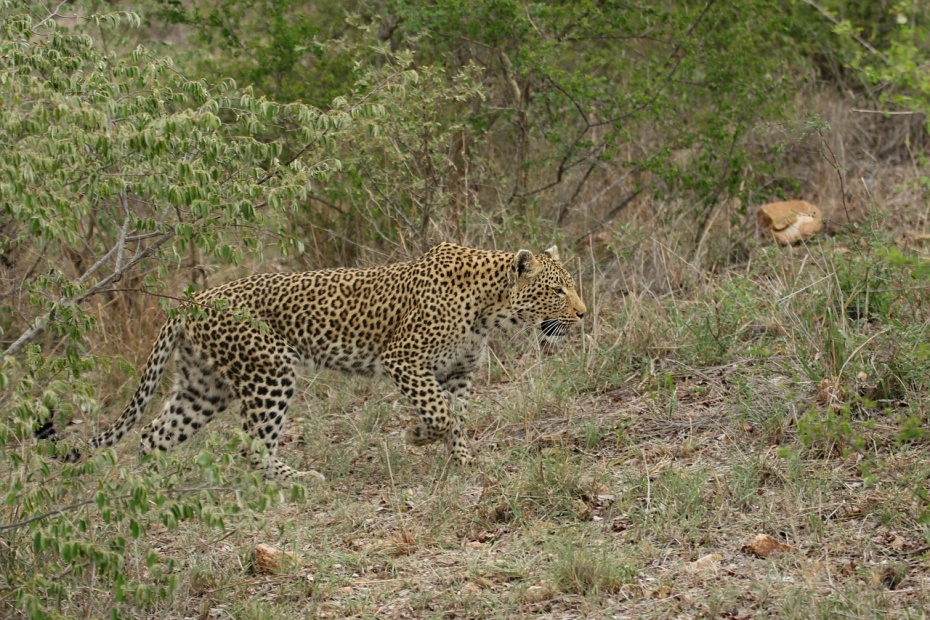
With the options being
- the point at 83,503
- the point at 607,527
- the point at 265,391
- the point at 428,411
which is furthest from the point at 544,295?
the point at 83,503

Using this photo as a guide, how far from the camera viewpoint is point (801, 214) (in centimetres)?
1152

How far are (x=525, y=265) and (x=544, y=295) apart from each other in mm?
294

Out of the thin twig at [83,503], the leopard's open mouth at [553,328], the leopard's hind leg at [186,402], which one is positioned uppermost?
the thin twig at [83,503]

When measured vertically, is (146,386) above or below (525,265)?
below

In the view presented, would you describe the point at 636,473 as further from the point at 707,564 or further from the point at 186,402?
the point at 186,402

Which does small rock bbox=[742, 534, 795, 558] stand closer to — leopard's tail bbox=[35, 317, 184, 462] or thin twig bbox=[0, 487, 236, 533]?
thin twig bbox=[0, 487, 236, 533]

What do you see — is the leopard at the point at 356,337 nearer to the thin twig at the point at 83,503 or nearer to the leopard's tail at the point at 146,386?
the leopard's tail at the point at 146,386

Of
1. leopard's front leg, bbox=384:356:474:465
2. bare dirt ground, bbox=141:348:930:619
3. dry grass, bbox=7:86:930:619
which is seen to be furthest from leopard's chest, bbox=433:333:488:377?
bare dirt ground, bbox=141:348:930:619

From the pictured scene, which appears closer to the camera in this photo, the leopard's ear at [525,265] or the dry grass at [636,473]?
the dry grass at [636,473]

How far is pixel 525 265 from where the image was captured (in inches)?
331

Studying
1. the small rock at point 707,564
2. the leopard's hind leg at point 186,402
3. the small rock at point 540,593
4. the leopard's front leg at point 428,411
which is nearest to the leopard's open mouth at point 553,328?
the leopard's front leg at point 428,411

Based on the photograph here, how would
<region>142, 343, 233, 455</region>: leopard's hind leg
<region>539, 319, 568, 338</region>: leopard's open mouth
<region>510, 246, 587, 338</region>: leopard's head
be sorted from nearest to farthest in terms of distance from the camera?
<region>142, 343, 233, 455</region>: leopard's hind leg
<region>510, 246, 587, 338</region>: leopard's head
<region>539, 319, 568, 338</region>: leopard's open mouth

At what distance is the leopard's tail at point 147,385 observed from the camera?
7949 millimetres

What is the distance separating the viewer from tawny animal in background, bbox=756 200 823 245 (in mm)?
11172
